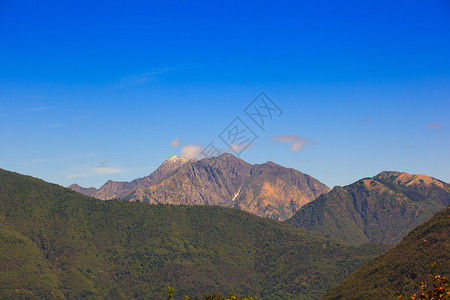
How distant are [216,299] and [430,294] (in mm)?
50320

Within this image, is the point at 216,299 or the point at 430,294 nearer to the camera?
the point at 430,294

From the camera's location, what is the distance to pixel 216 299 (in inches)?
3349

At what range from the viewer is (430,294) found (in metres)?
41.6
